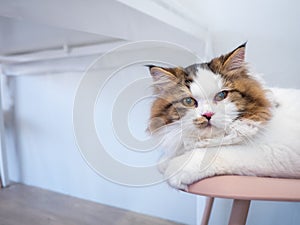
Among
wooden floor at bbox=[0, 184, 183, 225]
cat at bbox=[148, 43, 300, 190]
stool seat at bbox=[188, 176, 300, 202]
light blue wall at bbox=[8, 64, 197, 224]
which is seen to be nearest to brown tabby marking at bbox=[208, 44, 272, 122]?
cat at bbox=[148, 43, 300, 190]

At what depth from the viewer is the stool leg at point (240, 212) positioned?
0.40m

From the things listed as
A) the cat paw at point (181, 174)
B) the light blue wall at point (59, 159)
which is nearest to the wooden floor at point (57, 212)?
the light blue wall at point (59, 159)

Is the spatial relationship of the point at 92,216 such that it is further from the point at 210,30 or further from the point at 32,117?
the point at 210,30

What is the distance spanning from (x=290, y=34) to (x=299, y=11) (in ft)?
0.25

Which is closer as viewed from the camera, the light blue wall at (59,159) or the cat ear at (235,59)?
the cat ear at (235,59)

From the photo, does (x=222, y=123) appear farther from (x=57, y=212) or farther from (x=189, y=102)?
(x=57, y=212)

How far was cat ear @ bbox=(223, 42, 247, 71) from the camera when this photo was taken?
463mm

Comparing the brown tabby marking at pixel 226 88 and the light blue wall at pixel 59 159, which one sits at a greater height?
the brown tabby marking at pixel 226 88

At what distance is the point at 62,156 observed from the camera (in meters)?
1.61

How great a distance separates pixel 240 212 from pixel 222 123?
144 millimetres

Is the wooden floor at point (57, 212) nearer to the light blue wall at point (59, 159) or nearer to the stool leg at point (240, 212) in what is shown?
the light blue wall at point (59, 159)

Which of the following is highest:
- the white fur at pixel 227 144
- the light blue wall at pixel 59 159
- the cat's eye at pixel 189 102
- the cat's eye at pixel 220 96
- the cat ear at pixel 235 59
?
the cat ear at pixel 235 59

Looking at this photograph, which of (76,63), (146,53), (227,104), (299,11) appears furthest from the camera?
(76,63)

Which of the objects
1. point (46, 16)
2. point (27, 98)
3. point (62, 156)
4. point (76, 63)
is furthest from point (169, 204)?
point (27, 98)
